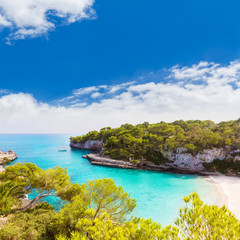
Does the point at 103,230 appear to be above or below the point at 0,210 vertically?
above

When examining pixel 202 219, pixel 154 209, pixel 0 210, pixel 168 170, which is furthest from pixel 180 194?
pixel 0 210

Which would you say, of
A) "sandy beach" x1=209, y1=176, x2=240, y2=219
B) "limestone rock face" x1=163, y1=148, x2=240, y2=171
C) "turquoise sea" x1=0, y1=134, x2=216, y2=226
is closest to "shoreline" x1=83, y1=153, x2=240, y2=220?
"sandy beach" x1=209, y1=176, x2=240, y2=219

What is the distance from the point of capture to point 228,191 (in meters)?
19.1

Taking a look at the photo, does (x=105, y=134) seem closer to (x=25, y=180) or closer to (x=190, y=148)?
(x=190, y=148)

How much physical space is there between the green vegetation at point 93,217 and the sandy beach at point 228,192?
10.6 m

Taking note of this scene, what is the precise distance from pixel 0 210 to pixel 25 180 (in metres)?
2.35

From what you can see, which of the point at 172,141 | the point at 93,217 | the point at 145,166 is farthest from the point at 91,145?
the point at 93,217

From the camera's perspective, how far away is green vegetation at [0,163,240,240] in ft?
13.9

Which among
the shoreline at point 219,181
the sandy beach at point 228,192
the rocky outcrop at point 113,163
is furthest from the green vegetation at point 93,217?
the rocky outcrop at point 113,163

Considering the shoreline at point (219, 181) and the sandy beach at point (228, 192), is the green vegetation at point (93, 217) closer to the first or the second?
the sandy beach at point (228, 192)

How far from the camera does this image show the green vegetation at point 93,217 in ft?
13.9

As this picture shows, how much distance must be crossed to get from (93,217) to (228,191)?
21.3 metres

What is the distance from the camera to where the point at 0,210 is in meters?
9.96

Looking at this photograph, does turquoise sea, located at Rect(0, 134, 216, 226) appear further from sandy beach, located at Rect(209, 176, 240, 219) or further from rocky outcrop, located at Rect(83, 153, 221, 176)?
rocky outcrop, located at Rect(83, 153, 221, 176)
